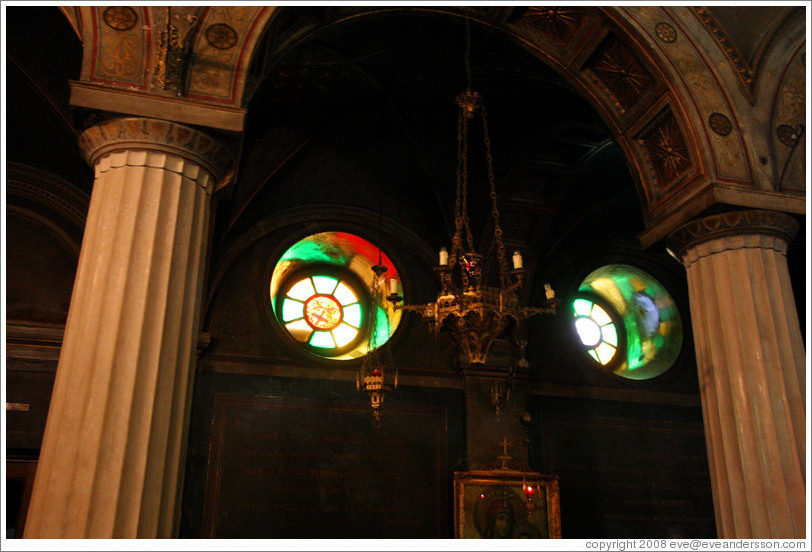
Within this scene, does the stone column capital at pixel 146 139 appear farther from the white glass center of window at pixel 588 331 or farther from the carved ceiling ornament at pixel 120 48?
the white glass center of window at pixel 588 331

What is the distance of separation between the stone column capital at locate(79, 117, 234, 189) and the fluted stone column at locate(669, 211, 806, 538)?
4317 millimetres

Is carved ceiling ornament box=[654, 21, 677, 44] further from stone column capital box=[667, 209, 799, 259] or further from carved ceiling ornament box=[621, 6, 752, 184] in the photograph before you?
stone column capital box=[667, 209, 799, 259]

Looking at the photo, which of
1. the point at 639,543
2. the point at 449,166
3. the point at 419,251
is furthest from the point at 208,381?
the point at 639,543

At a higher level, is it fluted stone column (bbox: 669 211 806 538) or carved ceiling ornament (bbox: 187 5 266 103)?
carved ceiling ornament (bbox: 187 5 266 103)

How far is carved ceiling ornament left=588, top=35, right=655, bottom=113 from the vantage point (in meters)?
6.83

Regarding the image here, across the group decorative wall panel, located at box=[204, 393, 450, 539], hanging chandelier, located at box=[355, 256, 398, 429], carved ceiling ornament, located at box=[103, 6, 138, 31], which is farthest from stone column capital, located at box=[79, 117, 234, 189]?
decorative wall panel, located at box=[204, 393, 450, 539]

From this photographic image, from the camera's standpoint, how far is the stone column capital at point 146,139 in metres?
4.97

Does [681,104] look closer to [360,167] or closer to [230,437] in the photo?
[360,167]

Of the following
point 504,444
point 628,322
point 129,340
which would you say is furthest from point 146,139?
point 628,322

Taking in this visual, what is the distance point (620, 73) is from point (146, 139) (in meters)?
4.51

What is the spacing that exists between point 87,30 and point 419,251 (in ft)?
20.3

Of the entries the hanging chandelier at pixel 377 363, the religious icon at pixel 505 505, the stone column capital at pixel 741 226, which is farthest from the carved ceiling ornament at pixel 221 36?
the religious icon at pixel 505 505

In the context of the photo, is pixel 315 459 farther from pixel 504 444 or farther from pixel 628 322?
pixel 628 322

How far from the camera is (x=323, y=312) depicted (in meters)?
10.4
